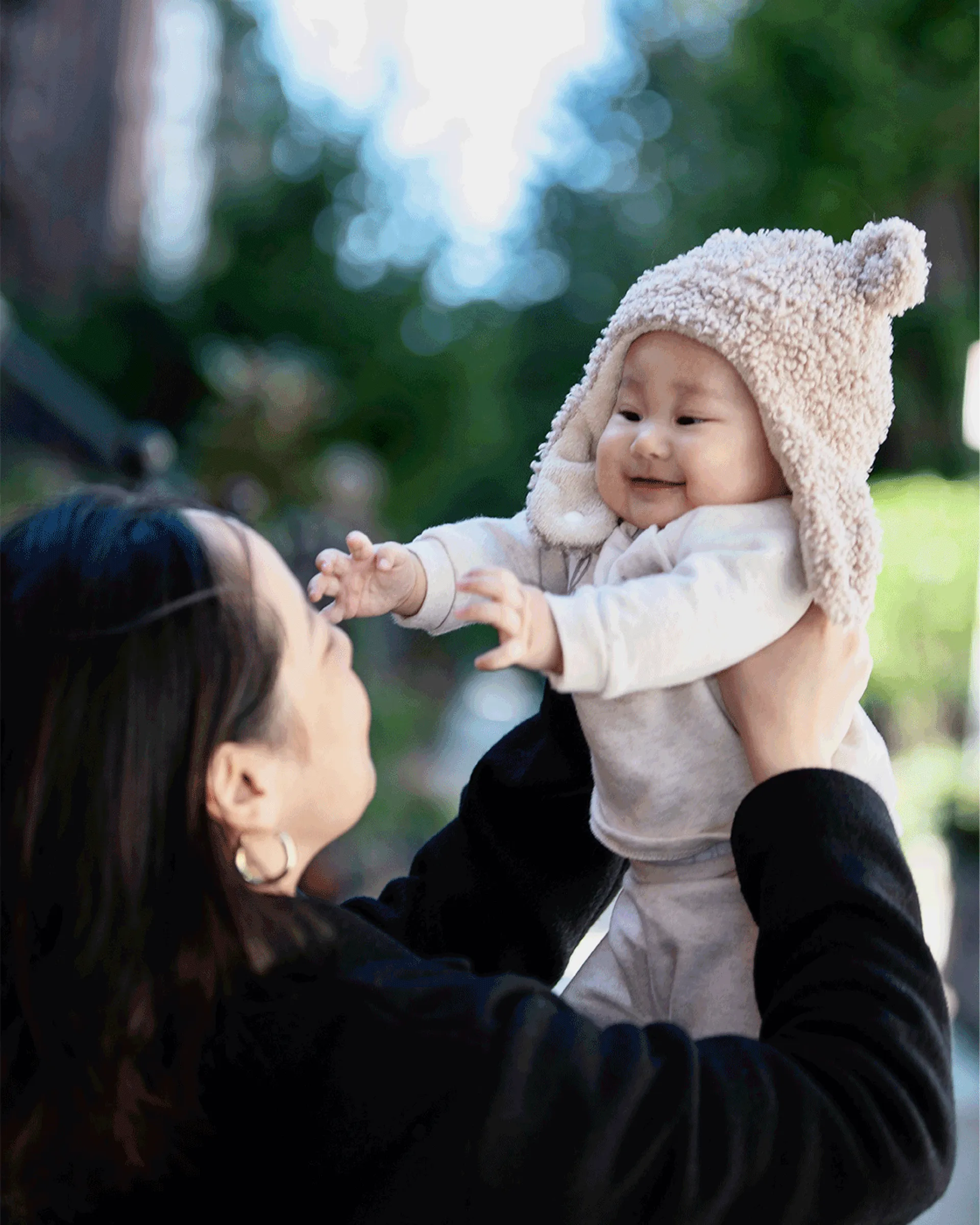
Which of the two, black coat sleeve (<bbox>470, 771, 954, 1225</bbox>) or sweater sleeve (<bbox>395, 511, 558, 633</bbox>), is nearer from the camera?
black coat sleeve (<bbox>470, 771, 954, 1225</bbox>)

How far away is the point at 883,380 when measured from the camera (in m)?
0.79

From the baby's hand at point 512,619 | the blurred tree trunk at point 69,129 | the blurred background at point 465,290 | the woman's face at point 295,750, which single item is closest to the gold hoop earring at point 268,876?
the woman's face at point 295,750

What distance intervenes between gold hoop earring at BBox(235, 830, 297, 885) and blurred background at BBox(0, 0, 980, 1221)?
208 centimetres

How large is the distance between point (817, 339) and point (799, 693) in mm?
215

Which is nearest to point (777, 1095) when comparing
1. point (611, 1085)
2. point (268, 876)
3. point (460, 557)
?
point (611, 1085)

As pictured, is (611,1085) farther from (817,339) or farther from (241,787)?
(817,339)

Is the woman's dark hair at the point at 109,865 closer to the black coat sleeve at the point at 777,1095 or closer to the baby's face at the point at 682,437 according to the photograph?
the black coat sleeve at the point at 777,1095

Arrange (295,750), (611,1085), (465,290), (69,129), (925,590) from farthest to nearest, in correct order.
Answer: (69,129) < (465,290) < (925,590) < (295,750) < (611,1085)

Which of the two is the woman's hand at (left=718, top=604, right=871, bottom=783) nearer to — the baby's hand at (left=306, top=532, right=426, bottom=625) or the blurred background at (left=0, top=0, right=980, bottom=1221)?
the baby's hand at (left=306, top=532, right=426, bottom=625)

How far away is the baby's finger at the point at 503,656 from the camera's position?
0.63 meters

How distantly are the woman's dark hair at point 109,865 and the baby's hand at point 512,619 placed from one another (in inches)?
5.0

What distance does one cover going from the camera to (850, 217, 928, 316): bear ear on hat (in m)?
0.73

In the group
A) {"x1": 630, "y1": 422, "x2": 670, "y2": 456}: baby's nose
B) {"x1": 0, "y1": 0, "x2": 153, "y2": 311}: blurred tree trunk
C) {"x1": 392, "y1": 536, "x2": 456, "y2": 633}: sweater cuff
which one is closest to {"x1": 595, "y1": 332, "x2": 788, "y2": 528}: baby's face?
{"x1": 630, "y1": 422, "x2": 670, "y2": 456}: baby's nose

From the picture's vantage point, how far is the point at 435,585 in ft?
2.69
